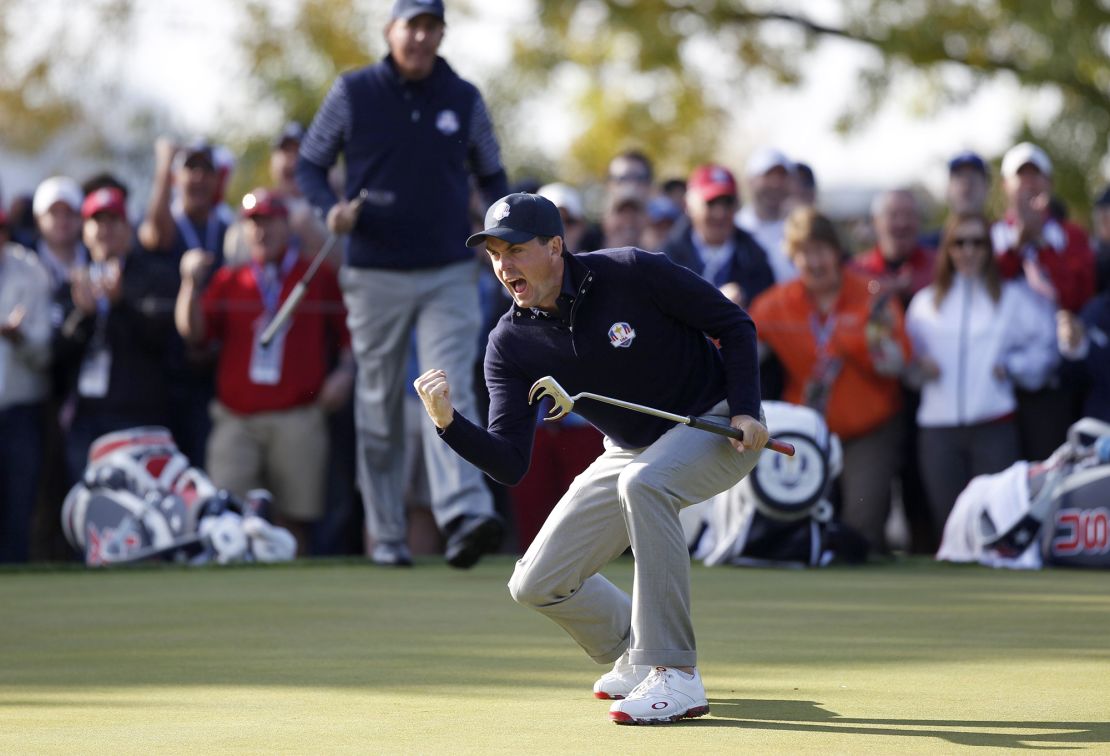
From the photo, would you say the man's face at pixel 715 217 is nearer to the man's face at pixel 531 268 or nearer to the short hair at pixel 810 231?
the short hair at pixel 810 231

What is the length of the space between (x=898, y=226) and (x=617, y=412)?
246 inches

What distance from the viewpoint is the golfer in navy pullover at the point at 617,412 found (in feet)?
17.6

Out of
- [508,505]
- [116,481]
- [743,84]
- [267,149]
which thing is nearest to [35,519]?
[116,481]

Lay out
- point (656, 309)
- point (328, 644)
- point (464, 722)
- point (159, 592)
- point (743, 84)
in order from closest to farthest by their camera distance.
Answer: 1. point (464, 722)
2. point (656, 309)
3. point (328, 644)
4. point (159, 592)
5. point (743, 84)

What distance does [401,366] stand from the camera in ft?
31.6

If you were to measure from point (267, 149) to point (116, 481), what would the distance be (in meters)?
16.7

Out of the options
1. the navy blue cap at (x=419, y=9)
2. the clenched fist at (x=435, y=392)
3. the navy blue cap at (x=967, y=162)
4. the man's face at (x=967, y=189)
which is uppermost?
the navy blue cap at (x=419, y=9)

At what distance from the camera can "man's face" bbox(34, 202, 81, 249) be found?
11.4m

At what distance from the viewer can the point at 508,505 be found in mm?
11508

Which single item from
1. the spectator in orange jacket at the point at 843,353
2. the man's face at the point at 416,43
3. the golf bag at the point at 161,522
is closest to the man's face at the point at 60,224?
the golf bag at the point at 161,522

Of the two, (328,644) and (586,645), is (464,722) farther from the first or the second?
(328,644)

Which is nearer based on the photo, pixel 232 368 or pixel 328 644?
pixel 328 644

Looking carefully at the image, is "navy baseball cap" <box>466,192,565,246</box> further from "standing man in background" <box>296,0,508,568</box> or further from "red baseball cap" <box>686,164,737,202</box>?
"red baseball cap" <box>686,164,737,202</box>

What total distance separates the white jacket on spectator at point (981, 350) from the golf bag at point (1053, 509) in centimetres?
83
